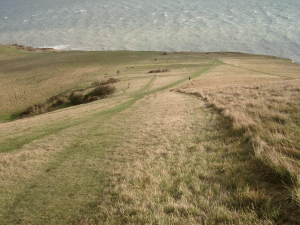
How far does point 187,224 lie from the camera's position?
9.69 ft

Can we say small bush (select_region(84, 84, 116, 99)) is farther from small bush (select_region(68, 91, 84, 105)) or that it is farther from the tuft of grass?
the tuft of grass

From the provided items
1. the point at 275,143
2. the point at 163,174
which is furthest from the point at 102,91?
the point at 275,143

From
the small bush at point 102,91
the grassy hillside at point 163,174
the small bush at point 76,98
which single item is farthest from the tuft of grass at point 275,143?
the small bush at point 76,98

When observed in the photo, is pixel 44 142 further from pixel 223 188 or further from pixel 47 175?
pixel 223 188

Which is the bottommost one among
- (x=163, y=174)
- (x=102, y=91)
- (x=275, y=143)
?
(x=163, y=174)

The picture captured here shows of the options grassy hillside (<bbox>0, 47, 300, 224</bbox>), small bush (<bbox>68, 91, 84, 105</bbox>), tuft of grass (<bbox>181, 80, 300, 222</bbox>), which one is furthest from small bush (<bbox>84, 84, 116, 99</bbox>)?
tuft of grass (<bbox>181, 80, 300, 222</bbox>)

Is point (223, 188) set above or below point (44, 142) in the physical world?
above

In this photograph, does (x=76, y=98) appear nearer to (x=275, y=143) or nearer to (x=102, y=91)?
(x=102, y=91)

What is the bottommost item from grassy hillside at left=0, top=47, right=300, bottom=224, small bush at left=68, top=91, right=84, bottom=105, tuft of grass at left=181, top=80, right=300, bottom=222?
small bush at left=68, top=91, right=84, bottom=105

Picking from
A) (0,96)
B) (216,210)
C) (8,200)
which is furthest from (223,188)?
(0,96)

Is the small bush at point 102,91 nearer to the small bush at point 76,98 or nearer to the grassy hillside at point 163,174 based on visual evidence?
the small bush at point 76,98

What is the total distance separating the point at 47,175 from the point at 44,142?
355cm

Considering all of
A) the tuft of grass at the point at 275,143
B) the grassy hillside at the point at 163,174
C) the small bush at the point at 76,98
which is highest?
the tuft of grass at the point at 275,143

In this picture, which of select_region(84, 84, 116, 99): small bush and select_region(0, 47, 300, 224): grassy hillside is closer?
select_region(0, 47, 300, 224): grassy hillside
